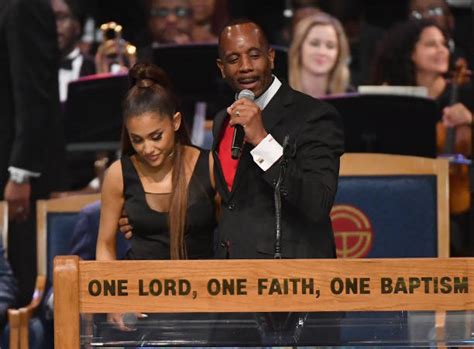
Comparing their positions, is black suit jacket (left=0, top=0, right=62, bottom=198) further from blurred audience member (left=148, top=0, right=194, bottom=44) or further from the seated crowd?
blurred audience member (left=148, top=0, right=194, bottom=44)

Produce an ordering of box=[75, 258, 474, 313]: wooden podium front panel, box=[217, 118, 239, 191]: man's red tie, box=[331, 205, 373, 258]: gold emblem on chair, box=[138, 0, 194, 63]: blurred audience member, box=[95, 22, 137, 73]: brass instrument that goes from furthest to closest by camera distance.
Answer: box=[138, 0, 194, 63]: blurred audience member < box=[95, 22, 137, 73]: brass instrument < box=[331, 205, 373, 258]: gold emblem on chair < box=[217, 118, 239, 191]: man's red tie < box=[75, 258, 474, 313]: wooden podium front panel

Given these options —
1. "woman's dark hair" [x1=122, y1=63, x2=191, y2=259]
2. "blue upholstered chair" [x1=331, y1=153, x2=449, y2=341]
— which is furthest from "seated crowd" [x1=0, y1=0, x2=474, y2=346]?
"blue upholstered chair" [x1=331, y1=153, x2=449, y2=341]

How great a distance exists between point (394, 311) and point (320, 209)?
41 centimetres

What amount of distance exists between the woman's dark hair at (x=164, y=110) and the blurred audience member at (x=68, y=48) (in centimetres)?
311

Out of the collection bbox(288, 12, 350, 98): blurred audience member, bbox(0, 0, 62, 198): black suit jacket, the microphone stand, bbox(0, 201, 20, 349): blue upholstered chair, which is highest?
Result: bbox(288, 12, 350, 98): blurred audience member

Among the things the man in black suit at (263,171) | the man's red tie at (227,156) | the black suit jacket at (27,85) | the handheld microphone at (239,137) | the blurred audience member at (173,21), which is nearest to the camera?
the handheld microphone at (239,137)

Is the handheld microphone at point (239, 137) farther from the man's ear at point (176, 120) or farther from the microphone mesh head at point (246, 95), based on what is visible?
the man's ear at point (176, 120)

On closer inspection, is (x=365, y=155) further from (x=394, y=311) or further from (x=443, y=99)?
(x=394, y=311)

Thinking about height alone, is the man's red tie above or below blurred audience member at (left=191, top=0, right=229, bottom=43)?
below

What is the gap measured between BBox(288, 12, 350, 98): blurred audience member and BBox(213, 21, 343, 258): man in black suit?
2.61 m

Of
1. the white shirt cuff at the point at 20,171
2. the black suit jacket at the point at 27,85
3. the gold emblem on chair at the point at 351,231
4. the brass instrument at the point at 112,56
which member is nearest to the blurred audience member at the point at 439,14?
the brass instrument at the point at 112,56

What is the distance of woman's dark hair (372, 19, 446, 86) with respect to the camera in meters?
5.89

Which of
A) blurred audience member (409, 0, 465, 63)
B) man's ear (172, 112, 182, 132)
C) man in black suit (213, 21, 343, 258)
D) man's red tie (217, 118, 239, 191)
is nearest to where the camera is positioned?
man in black suit (213, 21, 343, 258)

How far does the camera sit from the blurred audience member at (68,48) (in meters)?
6.56
